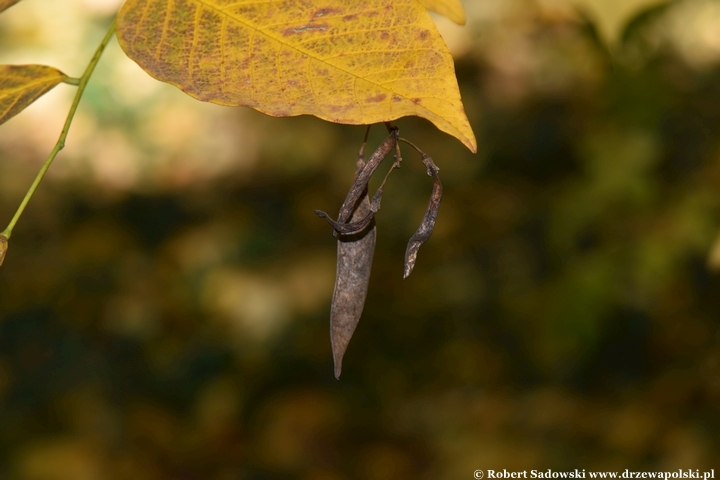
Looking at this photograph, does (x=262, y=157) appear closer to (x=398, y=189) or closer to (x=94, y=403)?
(x=398, y=189)

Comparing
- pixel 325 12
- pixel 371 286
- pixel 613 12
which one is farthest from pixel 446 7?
pixel 371 286

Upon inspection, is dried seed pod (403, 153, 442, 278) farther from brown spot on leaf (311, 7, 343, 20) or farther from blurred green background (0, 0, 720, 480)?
blurred green background (0, 0, 720, 480)

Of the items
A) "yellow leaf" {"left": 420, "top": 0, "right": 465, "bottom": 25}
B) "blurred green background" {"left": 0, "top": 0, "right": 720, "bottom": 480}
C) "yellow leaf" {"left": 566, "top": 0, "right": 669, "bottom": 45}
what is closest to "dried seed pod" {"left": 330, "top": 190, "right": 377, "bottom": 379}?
"yellow leaf" {"left": 420, "top": 0, "right": 465, "bottom": 25}

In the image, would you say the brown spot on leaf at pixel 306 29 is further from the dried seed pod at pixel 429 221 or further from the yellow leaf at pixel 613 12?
the yellow leaf at pixel 613 12

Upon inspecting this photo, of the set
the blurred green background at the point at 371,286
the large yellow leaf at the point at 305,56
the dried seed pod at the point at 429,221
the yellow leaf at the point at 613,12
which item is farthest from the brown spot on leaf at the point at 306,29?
the blurred green background at the point at 371,286

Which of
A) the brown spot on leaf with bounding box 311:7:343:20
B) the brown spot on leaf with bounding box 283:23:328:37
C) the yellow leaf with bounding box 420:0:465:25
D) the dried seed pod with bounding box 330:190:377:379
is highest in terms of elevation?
the brown spot on leaf with bounding box 311:7:343:20

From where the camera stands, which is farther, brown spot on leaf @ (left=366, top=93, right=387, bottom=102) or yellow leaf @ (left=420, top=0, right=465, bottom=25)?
yellow leaf @ (left=420, top=0, right=465, bottom=25)
